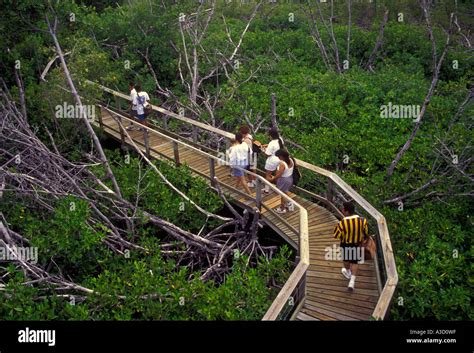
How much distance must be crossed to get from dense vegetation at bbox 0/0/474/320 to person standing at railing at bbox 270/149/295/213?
44.3 inches

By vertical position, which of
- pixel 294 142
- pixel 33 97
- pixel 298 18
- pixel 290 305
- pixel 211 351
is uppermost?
pixel 298 18

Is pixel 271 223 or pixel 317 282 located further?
pixel 271 223

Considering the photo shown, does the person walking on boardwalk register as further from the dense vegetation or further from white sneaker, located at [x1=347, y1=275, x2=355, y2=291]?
white sneaker, located at [x1=347, y1=275, x2=355, y2=291]

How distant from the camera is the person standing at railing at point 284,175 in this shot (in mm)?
9078

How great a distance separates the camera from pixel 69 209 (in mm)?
9289

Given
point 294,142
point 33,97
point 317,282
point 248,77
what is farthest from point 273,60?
point 317,282

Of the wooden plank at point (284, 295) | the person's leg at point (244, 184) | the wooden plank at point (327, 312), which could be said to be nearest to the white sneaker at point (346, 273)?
the wooden plank at point (327, 312)

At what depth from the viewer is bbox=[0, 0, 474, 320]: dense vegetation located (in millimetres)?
7645

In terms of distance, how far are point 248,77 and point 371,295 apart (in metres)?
11.9

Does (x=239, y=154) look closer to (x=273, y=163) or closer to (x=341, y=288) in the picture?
(x=273, y=163)

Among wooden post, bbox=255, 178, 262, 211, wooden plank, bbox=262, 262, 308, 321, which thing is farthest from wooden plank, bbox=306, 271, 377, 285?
wooden post, bbox=255, 178, 262, 211

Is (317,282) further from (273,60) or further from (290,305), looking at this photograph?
(273,60)

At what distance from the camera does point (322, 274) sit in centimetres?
793

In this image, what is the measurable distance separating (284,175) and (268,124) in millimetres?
6188
